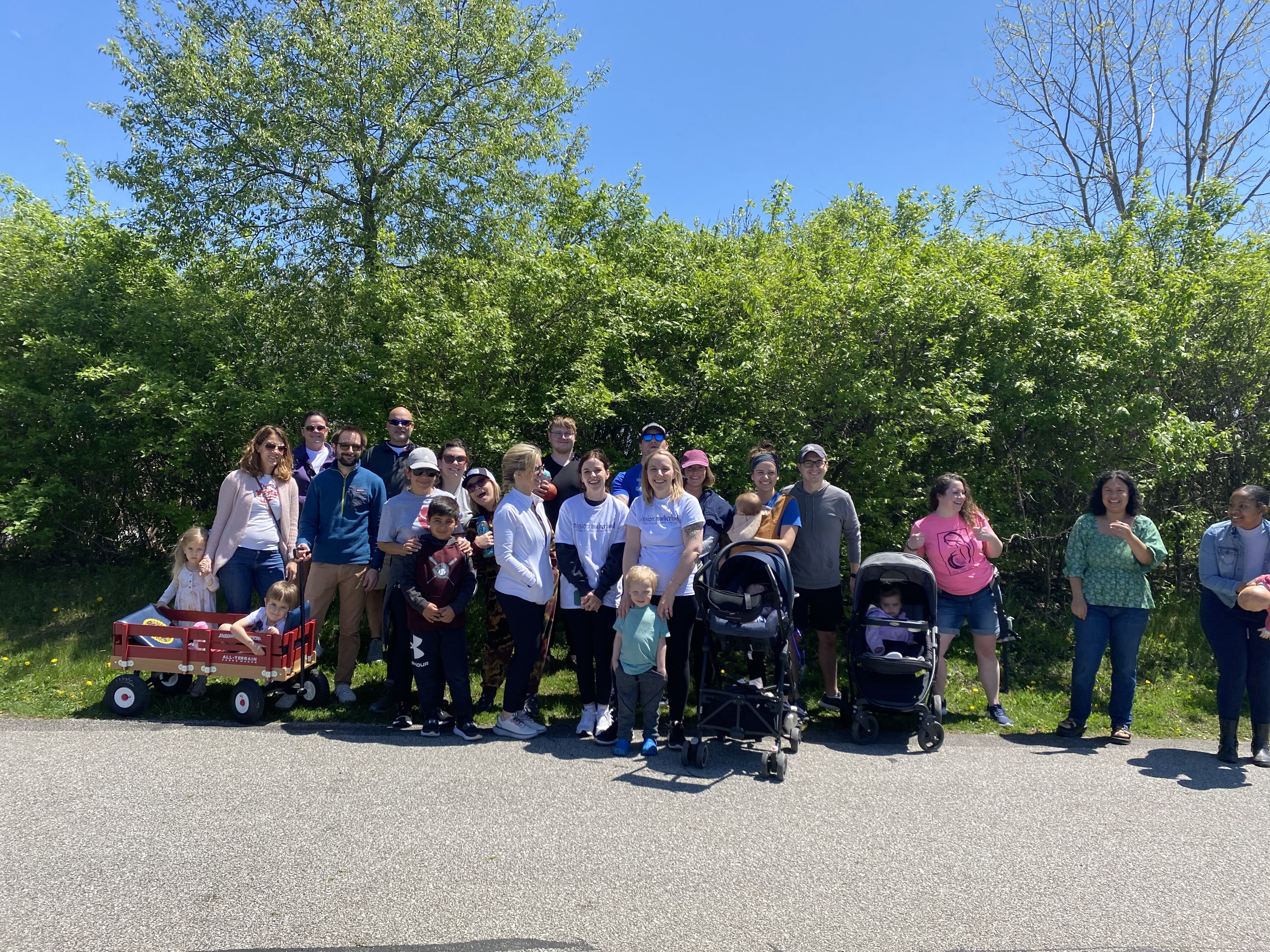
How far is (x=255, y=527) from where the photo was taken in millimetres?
6402

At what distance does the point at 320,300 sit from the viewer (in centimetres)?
965

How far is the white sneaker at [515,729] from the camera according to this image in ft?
18.4

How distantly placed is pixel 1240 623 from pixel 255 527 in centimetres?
725

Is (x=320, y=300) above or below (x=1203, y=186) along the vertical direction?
below

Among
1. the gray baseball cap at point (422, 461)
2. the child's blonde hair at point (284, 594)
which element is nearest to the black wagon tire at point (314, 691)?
the child's blonde hair at point (284, 594)

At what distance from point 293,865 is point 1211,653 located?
8377mm

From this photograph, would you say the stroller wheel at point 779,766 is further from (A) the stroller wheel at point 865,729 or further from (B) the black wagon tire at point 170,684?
(B) the black wagon tire at point 170,684

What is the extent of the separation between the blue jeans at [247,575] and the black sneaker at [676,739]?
326 centimetres

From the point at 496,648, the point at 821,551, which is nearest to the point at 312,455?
the point at 496,648

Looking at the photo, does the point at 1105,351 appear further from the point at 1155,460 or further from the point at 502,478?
the point at 502,478

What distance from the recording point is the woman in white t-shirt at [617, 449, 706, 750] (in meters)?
5.51

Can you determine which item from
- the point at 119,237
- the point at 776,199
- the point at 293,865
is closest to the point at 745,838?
the point at 293,865

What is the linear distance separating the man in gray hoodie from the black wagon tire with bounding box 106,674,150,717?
4800 millimetres

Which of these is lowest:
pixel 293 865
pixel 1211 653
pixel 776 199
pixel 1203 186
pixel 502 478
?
pixel 293 865
